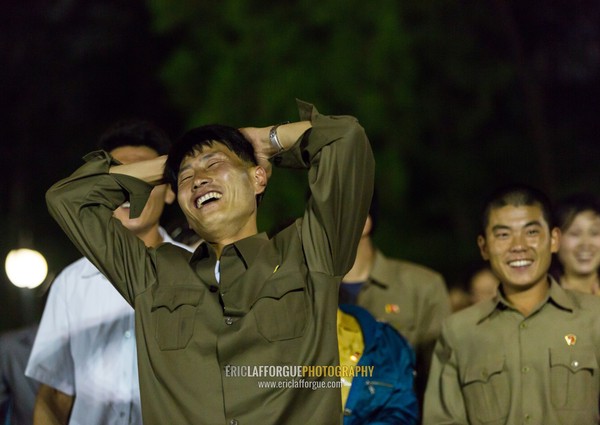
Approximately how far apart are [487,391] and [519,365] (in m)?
0.17

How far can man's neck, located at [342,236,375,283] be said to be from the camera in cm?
632

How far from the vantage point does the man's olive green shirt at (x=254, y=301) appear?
374 cm

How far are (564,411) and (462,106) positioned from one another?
7996 millimetres

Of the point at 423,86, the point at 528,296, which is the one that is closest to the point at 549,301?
the point at 528,296

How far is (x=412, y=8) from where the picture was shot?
1166 centimetres

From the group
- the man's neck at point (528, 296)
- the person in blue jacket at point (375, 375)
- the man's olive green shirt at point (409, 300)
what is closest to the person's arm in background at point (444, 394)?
the person in blue jacket at point (375, 375)

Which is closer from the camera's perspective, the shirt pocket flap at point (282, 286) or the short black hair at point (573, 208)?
the shirt pocket flap at point (282, 286)

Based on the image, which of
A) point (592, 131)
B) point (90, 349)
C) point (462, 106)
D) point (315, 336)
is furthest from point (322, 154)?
point (592, 131)

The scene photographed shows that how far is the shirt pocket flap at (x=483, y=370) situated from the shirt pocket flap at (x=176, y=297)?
1.50m

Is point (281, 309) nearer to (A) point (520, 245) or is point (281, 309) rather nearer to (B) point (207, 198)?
(B) point (207, 198)

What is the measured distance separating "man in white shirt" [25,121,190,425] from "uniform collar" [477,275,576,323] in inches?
57.7

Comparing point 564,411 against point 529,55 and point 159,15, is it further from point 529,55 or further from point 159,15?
point 529,55

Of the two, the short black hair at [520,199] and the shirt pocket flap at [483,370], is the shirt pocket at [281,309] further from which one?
the short black hair at [520,199]

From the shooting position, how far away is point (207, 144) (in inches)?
163
